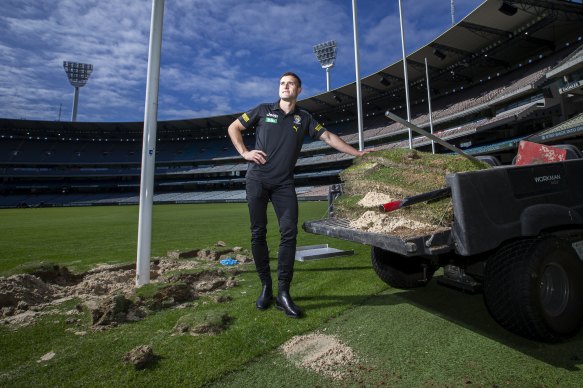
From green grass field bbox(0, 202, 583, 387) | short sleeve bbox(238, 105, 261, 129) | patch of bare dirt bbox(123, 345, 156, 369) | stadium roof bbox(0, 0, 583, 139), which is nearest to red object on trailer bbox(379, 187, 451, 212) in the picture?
green grass field bbox(0, 202, 583, 387)

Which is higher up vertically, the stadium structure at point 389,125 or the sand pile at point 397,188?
the stadium structure at point 389,125

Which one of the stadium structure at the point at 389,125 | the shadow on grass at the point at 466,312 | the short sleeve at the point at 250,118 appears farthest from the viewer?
the stadium structure at the point at 389,125

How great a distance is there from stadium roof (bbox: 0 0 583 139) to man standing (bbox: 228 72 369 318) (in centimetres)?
2829

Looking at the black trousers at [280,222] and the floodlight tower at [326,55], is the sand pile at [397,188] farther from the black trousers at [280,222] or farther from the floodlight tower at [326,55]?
the floodlight tower at [326,55]

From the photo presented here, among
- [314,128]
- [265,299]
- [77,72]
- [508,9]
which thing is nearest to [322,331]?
[265,299]

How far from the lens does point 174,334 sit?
2.44 meters

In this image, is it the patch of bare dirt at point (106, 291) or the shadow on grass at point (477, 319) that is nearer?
the shadow on grass at point (477, 319)

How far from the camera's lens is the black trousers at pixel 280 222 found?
9.80ft

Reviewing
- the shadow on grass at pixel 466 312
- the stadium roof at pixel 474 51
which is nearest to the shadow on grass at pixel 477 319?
the shadow on grass at pixel 466 312

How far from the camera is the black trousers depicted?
299cm

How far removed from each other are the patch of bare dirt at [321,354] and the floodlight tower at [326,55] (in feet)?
197

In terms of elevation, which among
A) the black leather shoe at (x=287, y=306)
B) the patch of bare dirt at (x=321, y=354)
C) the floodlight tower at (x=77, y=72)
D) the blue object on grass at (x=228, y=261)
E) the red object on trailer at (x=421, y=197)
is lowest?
the patch of bare dirt at (x=321, y=354)

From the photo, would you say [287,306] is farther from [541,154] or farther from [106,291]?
[541,154]

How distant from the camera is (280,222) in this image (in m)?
3.08
